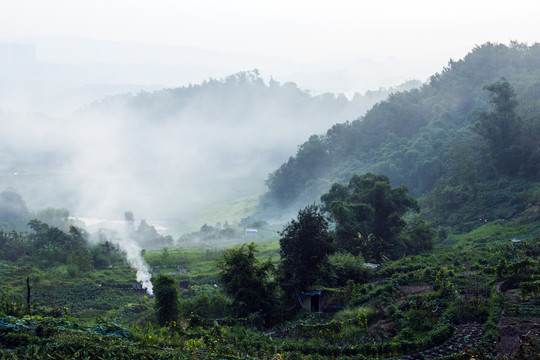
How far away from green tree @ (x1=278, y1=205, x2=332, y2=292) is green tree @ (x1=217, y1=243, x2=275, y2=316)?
1108mm

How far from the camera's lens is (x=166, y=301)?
62.1ft

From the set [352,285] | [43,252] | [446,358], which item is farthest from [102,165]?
[446,358]

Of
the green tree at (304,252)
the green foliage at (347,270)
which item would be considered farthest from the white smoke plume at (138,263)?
the green foliage at (347,270)

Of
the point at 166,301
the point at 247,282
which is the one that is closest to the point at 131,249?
the point at 166,301

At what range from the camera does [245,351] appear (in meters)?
12.7

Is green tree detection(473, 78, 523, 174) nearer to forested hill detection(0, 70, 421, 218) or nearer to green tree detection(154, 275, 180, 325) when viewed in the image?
green tree detection(154, 275, 180, 325)

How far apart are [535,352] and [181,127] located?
112529 mm

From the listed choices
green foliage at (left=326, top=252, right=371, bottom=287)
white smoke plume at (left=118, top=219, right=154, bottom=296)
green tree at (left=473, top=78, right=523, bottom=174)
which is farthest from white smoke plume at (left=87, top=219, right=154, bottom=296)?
green tree at (left=473, top=78, right=523, bottom=174)

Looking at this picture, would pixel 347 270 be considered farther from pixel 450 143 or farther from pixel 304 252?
pixel 450 143

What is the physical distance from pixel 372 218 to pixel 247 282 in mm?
12890

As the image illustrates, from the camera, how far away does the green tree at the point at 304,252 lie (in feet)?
66.0

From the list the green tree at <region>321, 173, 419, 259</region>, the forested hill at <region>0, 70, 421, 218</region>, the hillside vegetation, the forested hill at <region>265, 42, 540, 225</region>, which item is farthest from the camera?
the forested hill at <region>0, 70, 421, 218</region>

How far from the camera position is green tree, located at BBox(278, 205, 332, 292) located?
20123 millimetres

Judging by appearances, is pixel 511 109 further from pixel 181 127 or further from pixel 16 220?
pixel 181 127
